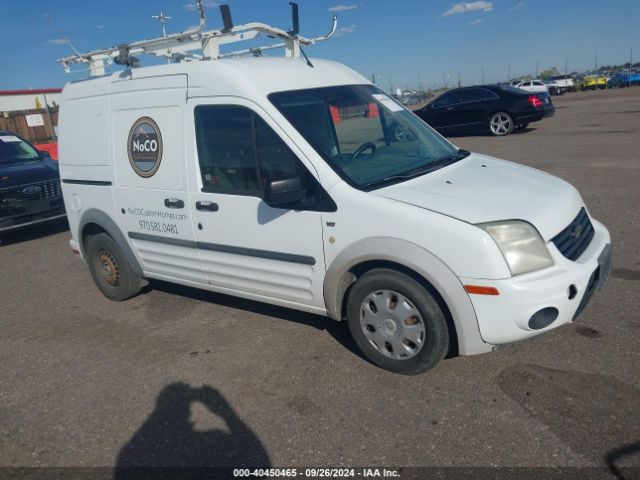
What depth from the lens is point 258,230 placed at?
3.84 meters

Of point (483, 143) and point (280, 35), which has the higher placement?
point (280, 35)

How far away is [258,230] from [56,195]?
6.01 m

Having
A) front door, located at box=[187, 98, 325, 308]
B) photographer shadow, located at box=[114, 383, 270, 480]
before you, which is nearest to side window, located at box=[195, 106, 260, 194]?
front door, located at box=[187, 98, 325, 308]

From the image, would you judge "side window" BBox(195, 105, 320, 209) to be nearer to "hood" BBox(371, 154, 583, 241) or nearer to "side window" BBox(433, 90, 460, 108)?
"hood" BBox(371, 154, 583, 241)

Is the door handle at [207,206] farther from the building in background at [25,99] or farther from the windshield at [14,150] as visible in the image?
the building in background at [25,99]

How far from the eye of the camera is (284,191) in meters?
3.36

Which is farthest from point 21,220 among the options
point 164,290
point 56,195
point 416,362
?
point 416,362

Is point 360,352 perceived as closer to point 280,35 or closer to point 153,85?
point 153,85

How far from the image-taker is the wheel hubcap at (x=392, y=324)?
3.32 meters

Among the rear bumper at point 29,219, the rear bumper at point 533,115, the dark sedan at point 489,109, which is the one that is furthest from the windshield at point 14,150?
the rear bumper at point 533,115

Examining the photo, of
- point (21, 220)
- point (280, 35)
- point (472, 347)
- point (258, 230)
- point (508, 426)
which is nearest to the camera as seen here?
point (508, 426)

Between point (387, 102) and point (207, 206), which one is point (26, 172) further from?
point (387, 102)

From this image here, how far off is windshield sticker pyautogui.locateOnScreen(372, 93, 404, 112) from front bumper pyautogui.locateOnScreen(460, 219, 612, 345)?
6.18ft

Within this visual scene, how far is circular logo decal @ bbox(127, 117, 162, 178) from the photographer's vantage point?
436 cm
